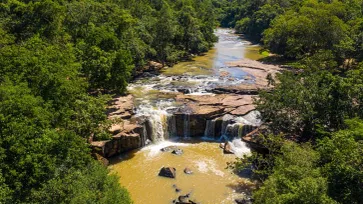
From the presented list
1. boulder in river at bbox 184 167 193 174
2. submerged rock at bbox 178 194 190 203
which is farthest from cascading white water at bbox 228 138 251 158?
submerged rock at bbox 178 194 190 203

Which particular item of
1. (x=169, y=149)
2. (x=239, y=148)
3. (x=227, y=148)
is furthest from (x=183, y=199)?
(x=239, y=148)

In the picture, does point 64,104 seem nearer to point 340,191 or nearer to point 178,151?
point 178,151

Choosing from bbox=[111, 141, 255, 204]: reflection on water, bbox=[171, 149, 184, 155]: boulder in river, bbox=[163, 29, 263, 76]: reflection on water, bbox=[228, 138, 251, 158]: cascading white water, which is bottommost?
bbox=[111, 141, 255, 204]: reflection on water

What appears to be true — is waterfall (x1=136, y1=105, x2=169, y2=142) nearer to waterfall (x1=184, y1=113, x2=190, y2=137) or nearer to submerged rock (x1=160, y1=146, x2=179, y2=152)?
waterfall (x1=184, y1=113, x2=190, y2=137)

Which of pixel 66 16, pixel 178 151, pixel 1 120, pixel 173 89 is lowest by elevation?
pixel 178 151

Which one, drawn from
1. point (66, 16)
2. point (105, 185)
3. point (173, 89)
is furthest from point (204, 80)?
point (105, 185)

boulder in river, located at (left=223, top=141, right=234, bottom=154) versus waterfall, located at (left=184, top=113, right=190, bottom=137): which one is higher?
waterfall, located at (left=184, top=113, right=190, bottom=137)
